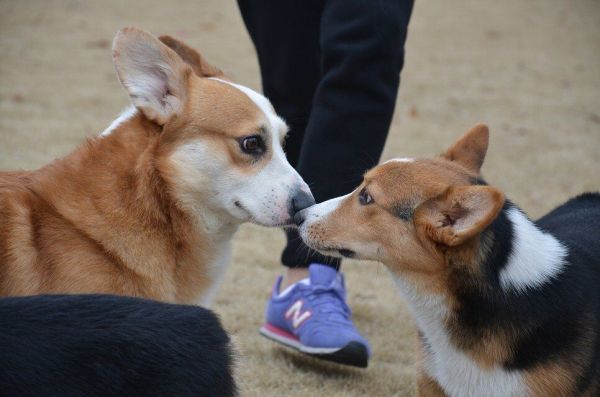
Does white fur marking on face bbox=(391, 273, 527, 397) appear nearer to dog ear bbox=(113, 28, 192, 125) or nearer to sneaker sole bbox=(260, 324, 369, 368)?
sneaker sole bbox=(260, 324, 369, 368)

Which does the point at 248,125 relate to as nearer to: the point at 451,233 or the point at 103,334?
the point at 451,233

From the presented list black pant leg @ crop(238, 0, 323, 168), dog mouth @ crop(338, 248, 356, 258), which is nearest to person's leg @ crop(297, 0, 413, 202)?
black pant leg @ crop(238, 0, 323, 168)

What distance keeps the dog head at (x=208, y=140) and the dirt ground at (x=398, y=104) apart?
0.57 metres

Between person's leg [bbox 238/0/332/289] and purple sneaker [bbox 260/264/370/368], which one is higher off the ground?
person's leg [bbox 238/0/332/289]

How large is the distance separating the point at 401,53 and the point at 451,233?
3.27ft

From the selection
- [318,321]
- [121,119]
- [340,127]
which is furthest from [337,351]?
[121,119]

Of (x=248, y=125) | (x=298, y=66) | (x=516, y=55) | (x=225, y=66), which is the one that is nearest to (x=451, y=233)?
(x=248, y=125)

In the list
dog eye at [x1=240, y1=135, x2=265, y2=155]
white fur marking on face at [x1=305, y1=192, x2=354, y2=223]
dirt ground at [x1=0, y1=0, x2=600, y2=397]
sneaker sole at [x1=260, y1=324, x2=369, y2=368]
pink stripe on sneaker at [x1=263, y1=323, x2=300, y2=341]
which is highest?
dog eye at [x1=240, y1=135, x2=265, y2=155]

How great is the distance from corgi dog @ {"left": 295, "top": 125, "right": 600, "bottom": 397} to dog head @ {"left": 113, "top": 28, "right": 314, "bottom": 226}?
20cm

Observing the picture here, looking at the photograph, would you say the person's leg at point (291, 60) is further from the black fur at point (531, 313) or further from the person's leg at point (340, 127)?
the black fur at point (531, 313)

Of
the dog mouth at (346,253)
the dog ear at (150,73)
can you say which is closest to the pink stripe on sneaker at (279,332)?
the dog mouth at (346,253)

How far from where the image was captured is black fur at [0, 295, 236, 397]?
1546mm

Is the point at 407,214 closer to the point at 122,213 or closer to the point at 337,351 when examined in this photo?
the point at 337,351

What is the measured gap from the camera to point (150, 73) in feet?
8.56
